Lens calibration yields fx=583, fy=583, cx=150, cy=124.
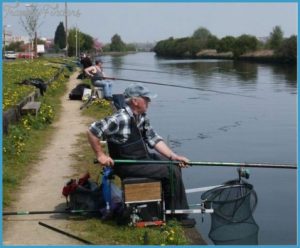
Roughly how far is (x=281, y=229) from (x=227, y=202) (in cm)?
149

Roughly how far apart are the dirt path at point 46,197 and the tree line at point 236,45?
56.4m

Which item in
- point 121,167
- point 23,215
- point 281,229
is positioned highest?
point 121,167

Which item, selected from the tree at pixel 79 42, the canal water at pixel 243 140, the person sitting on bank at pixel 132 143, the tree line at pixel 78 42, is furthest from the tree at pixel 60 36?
the person sitting on bank at pixel 132 143

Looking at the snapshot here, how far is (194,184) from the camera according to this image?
870 centimetres

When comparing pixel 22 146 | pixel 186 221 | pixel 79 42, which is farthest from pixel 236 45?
pixel 186 221

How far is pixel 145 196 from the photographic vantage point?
5.64 m

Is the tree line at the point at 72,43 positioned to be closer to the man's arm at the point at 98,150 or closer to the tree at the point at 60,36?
the tree at the point at 60,36

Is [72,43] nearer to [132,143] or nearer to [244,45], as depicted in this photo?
[244,45]

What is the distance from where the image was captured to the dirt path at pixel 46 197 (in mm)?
5352

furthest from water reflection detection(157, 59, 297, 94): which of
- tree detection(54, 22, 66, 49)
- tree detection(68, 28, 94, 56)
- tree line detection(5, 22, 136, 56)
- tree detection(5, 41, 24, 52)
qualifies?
tree detection(5, 41, 24, 52)

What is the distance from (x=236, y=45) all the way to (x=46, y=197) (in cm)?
8354

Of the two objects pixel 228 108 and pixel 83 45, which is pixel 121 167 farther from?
pixel 83 45

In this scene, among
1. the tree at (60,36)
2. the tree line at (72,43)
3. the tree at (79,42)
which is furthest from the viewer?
the tree at (60,36)

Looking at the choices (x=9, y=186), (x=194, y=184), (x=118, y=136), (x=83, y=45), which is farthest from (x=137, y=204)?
(x=83, y=45)
